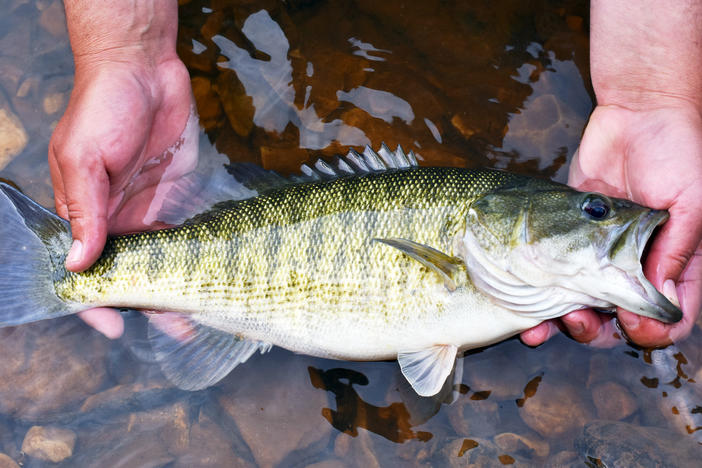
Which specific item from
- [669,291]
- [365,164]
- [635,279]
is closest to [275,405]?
[365,164]

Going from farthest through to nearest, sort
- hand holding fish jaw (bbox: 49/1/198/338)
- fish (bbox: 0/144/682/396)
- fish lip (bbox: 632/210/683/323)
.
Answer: hand holding fish jaw (bbox: 49/1/198/338) → fish (bbox: 0/144/682/396) → fish lip (bbox: 632/210/683/323)

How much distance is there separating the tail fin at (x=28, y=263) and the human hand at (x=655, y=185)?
261 centimetres

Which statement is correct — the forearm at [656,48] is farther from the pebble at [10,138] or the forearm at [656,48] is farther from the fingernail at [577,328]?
the pebble at [10,138]

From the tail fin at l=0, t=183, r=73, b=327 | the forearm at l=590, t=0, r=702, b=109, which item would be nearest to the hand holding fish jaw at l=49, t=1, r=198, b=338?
the tail fin at l=0, t=183, r=73, b=327

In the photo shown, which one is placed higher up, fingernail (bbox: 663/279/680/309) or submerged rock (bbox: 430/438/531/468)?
fingernail (bbox: 663/279/680/309)

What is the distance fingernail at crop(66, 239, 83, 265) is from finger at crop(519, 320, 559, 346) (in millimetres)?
2405

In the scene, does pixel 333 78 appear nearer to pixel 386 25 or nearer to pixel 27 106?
pixel 386 25

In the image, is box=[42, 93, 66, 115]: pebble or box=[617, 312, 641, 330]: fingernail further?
box=[42, 93, 66, 115]: pebble

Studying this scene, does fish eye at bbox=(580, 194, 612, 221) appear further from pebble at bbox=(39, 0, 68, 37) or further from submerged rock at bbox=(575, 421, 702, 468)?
pebble at bbox=(39, 0, 68, 37)

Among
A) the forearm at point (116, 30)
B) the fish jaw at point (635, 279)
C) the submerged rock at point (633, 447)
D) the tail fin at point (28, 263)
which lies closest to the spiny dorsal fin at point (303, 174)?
the tail fin at point (28, 263)

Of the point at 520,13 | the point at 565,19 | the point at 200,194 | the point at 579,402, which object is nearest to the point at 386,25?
the point at 520,13

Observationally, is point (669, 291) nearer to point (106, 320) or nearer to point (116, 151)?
point (116, 151)

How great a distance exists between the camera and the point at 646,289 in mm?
2465

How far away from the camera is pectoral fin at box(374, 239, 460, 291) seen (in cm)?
267
